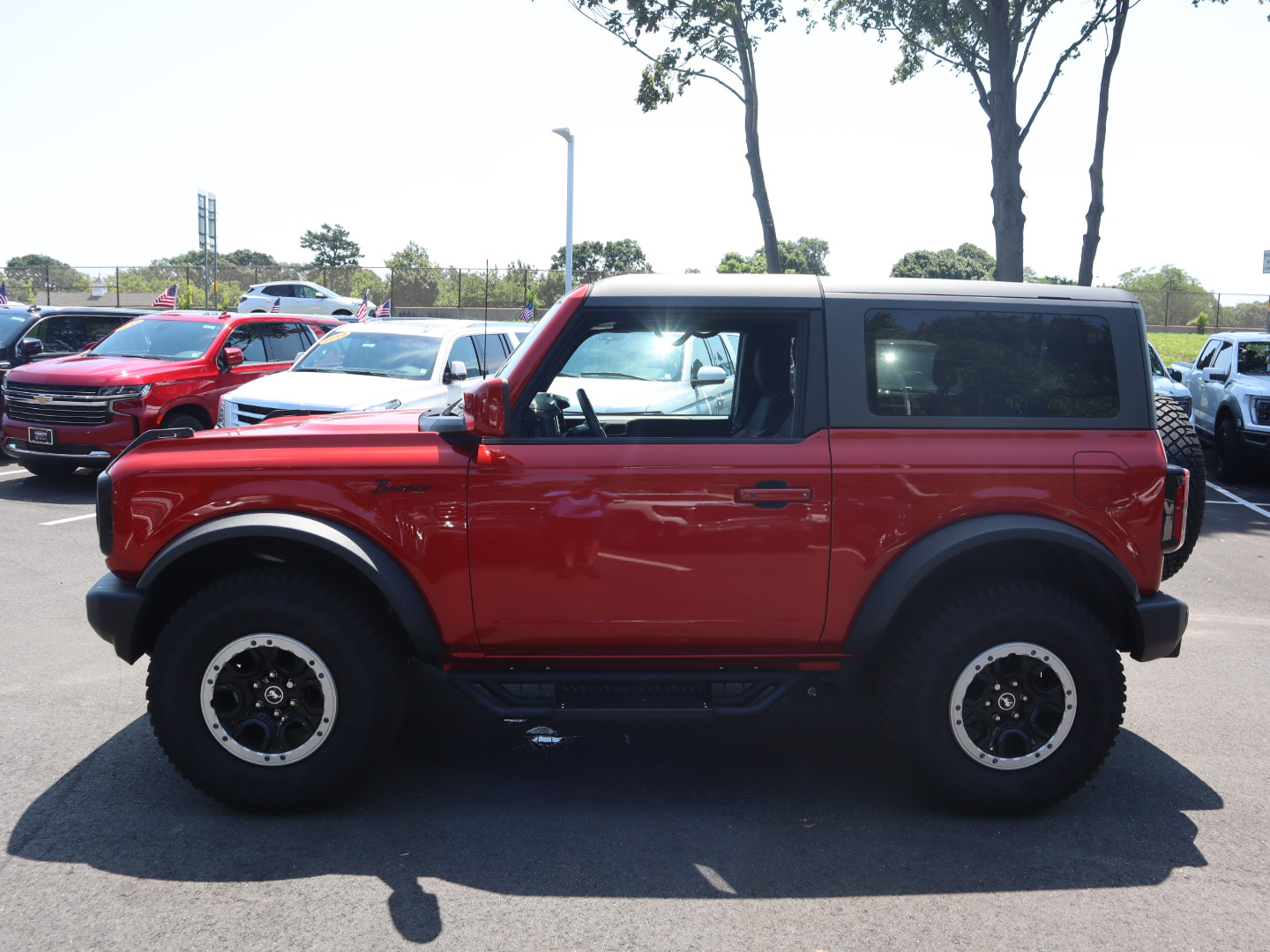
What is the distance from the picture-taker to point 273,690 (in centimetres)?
385

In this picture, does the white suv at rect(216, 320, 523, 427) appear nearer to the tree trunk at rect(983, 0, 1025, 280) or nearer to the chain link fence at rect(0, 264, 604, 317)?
the tree trunk at rect(983, 0, 1025, 280)

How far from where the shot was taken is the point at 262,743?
383cm

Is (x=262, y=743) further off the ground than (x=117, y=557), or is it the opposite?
(x=117, y=557)

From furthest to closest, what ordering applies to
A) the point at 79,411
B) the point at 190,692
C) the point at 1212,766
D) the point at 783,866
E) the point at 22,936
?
the point at 79,411, the point at 1212,766, the point at 190,692, the point at 783,866, the point at 22,936

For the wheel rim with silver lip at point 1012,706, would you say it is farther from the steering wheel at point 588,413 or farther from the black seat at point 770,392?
the steering wheel at point 588,413

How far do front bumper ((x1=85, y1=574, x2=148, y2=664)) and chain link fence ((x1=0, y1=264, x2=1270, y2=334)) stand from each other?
1206 inches

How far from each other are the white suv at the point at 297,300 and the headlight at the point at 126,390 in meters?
22.8

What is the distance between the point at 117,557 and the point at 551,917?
2.12 m

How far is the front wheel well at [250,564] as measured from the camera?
12.9 ft

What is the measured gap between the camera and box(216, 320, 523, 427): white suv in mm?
9734

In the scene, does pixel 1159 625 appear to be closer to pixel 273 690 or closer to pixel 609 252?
pixel 273 690

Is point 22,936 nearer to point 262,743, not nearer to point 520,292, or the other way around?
point 262,743

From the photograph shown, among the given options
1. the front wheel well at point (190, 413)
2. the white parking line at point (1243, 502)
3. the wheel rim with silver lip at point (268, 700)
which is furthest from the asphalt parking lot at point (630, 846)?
the white parking line at point (1243, 502)

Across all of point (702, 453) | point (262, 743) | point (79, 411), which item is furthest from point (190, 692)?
point (79, 411)
